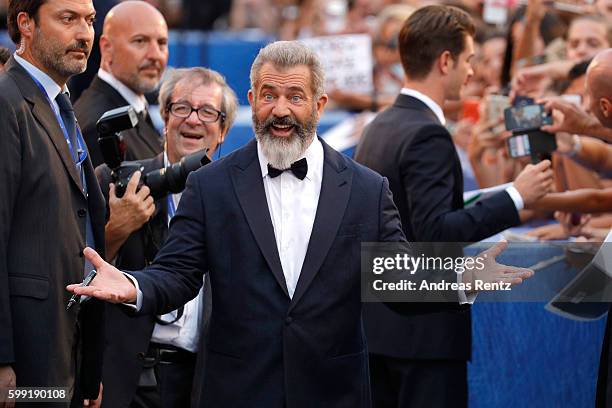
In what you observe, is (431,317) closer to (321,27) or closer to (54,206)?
(54,206)

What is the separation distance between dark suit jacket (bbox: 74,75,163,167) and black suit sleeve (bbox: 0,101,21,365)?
1336 millimetres

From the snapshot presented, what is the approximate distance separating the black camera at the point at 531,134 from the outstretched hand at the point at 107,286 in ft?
8.22

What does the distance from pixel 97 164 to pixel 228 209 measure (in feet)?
5.01

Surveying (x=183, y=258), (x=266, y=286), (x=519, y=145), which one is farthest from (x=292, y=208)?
(x=519, y=145)

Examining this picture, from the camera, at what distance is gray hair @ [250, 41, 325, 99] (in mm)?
3789

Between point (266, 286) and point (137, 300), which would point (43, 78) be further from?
point (266, 286)

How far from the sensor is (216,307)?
12.4 ft

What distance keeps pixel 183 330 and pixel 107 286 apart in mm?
970

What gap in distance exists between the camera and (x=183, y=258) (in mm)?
3729

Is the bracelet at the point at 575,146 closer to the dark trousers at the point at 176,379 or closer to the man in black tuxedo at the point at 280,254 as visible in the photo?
the man in black tuxedo at the point at 280,254

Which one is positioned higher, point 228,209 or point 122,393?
point 228,209

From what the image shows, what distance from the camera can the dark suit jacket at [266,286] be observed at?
3.67 meters

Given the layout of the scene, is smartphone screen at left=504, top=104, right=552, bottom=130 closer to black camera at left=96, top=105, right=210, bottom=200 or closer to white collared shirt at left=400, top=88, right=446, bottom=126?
white collared shirt at left=400, top=88, right=446, bottom=126

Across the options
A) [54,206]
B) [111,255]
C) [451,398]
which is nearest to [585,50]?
[451,398]
